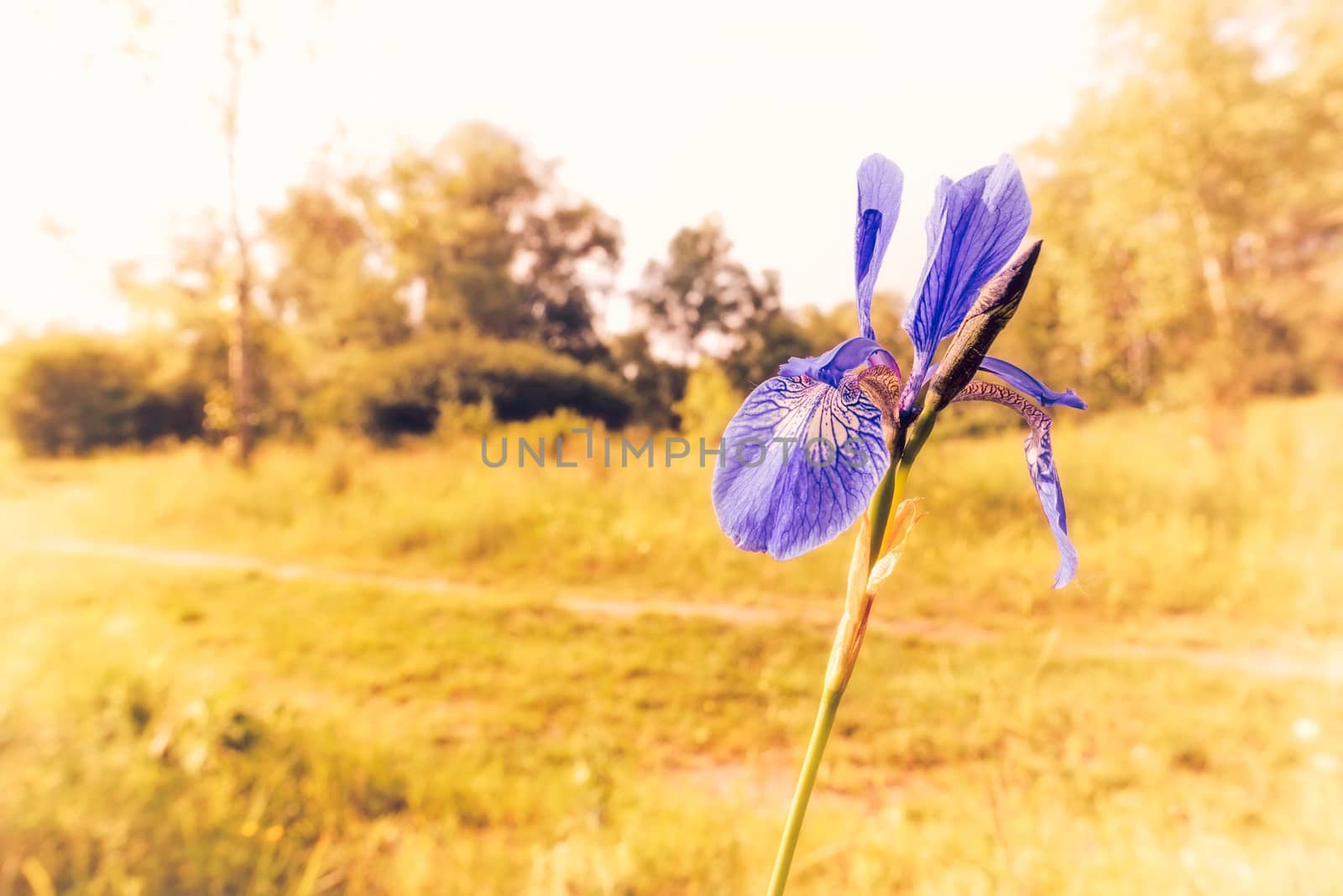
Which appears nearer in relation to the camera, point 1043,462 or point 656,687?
point 1043,462

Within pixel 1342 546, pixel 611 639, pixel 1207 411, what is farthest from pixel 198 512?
pixel 1207 411

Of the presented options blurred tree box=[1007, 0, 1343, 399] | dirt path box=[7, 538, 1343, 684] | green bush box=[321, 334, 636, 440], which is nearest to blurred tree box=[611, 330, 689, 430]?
dirt path box=[7, 538, 1343, 684]

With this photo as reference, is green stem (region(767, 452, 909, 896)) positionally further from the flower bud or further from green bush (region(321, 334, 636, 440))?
green bush (region(321, 334, 636, 440))

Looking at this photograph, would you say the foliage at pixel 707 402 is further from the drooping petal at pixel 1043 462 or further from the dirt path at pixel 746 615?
the dirt path at pixel 746 615

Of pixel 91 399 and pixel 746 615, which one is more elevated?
pixel 91 399

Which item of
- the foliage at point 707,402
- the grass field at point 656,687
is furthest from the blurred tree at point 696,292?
the grass field at point 656,687

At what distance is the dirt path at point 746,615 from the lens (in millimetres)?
2168

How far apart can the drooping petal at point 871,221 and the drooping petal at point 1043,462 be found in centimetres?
5

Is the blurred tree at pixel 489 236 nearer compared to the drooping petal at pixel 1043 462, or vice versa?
the drooping petal at pixel 1043 462

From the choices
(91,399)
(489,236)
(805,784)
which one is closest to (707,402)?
(805,784)

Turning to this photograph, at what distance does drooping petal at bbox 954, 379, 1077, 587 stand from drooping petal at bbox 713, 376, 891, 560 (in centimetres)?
4

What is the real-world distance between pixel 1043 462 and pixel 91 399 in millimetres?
7743

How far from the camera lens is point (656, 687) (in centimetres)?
206

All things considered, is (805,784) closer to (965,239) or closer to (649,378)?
(965,239)
